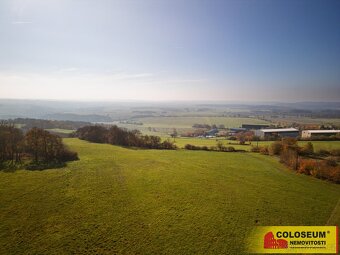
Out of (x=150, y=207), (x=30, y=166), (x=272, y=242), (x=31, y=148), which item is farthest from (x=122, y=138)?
(x=272, y=242)

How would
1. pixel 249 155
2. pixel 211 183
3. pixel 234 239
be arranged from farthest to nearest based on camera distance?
pixel 249 155, pixel 211 183, pixel 234 239

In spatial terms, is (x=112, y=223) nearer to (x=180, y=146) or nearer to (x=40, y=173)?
(x=40, y=173)

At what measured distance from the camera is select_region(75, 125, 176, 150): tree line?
70312 millimetres

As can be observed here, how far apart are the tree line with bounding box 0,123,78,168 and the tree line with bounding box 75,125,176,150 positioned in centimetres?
2349

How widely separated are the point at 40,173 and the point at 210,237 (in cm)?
3071

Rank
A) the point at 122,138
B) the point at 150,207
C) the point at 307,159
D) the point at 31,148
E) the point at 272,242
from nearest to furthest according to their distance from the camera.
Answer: the point at 272,242, the point at 150,207, the point at 31,148, the point at 307,159, the point at 122,138

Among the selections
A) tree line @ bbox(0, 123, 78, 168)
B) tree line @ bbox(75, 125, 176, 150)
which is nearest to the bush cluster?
tree line @ bbox(75, 125, 176, 150)

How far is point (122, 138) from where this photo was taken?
72625 mm

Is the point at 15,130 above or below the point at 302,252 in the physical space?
above

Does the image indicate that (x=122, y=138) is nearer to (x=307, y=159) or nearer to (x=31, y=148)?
(x=31, y=148)

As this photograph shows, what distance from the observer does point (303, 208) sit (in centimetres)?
2764

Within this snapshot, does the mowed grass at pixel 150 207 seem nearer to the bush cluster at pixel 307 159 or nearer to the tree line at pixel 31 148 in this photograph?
the bush cluster at pixel 307 159

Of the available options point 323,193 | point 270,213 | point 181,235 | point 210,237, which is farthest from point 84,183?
point 323,193

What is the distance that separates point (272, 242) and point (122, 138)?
189ft
